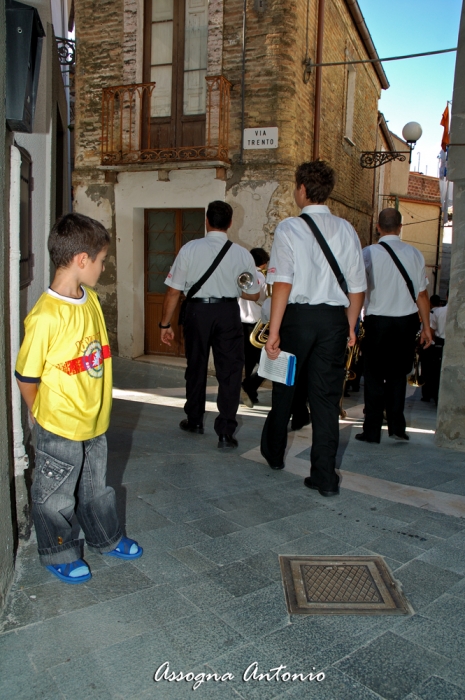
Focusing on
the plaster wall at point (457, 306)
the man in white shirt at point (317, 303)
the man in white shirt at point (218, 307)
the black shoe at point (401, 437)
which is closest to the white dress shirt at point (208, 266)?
the man in white shirt at point (218, 307)

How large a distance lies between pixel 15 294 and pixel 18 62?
1.05 meters

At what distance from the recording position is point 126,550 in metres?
3.09

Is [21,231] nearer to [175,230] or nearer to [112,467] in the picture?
[112,467]

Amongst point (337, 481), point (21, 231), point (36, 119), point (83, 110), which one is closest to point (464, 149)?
point (337, 481)

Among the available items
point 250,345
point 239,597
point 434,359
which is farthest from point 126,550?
point 434,359

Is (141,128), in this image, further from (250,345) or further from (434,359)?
(434,359)

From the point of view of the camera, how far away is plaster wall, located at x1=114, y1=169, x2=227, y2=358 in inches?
413

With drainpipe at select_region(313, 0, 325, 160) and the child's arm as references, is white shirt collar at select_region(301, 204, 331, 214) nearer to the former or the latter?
the child's arm

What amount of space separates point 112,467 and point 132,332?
22.9ft

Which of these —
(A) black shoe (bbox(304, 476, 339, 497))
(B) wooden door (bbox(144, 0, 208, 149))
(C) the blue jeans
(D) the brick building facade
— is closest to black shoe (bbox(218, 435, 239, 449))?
(A) black shoe (bbox(304, 476, 339, 497))

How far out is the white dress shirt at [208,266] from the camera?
206 inches

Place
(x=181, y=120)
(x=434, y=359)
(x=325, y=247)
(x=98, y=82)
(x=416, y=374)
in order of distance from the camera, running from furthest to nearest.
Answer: (x=98, y=82)
(x=181, y=120)
(x=434, y=359)
(x=416, y=374)
(x=325, y=247)

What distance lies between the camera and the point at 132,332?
37.3 feet

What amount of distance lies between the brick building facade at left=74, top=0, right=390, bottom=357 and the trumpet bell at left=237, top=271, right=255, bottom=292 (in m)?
4.94
